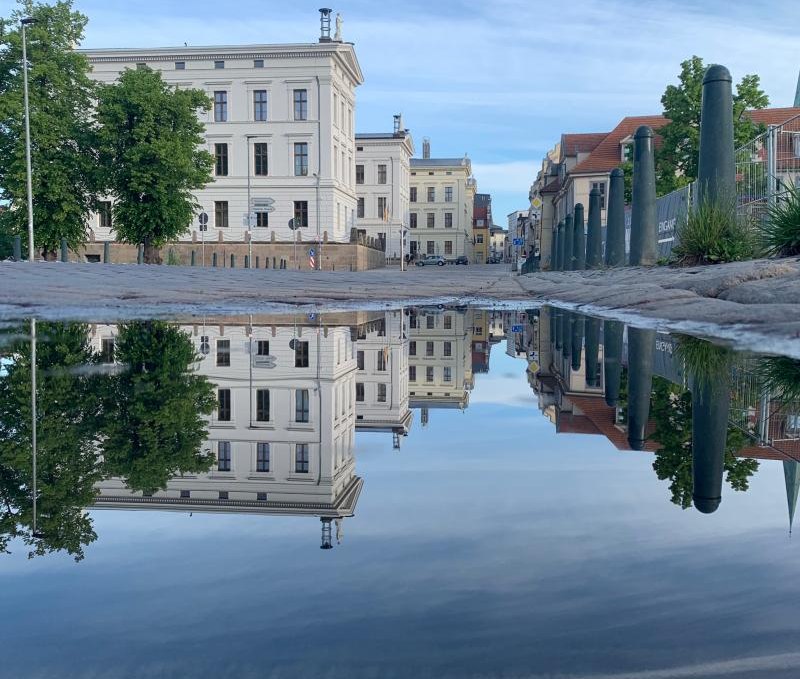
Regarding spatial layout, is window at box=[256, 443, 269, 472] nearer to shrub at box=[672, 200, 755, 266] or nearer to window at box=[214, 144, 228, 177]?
shrub at box=[672, 200, 755, 266]

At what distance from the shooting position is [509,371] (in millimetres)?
4941

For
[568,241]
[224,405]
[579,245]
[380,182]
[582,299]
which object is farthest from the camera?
[380,182]

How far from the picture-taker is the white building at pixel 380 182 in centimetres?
7644

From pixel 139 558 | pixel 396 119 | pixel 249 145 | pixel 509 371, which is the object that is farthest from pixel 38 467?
pixel 396 119

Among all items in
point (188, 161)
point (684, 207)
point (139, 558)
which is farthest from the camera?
point (188, 161)

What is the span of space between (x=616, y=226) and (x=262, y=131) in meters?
39.8

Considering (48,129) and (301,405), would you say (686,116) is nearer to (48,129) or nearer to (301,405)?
(48,129)

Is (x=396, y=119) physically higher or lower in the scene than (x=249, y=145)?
higher

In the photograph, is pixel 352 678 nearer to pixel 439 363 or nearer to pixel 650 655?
pixel 650 655

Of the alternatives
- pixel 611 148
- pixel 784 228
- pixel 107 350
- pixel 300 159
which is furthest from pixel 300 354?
pixel 611 148

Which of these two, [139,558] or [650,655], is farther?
[139,558]

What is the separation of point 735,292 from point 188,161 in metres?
34.2

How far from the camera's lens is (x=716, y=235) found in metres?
11.7

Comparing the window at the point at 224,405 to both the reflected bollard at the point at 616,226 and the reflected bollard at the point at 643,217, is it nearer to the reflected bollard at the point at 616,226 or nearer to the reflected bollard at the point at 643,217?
the reflected bollard at the point at 643,217
